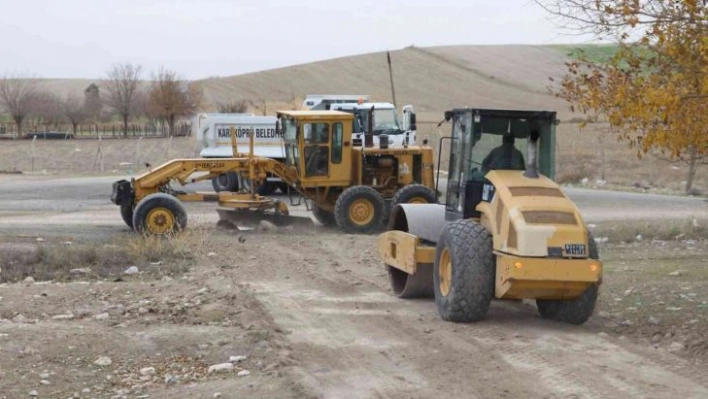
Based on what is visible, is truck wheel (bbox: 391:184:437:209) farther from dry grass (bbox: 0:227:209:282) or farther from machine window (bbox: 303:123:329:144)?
dry grass (bbox: 0:227:209:282)

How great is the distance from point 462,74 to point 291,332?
79406mm

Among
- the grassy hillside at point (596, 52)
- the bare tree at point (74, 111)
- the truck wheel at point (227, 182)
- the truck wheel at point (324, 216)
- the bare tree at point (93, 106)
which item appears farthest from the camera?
the bare tree at point (93, 106)

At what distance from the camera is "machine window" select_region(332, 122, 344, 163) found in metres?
20.9

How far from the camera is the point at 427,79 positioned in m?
85.6

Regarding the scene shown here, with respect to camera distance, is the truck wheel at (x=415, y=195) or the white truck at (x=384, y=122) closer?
the truck wheel at (x=415, y=195)

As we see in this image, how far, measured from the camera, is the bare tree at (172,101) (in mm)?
75438

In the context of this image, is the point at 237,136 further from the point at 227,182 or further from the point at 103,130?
the point at 103,130

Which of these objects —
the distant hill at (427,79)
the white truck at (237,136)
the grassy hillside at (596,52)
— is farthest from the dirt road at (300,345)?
the distant hill at (427,79)

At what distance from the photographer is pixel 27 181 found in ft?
123

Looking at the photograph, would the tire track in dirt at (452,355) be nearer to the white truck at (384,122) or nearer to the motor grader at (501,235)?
the motor grader at (501,235)

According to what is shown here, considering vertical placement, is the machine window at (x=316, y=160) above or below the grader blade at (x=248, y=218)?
above

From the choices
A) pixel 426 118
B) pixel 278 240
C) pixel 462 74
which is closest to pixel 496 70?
pixel 462 74

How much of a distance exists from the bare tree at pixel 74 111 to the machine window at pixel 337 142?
6400 cm

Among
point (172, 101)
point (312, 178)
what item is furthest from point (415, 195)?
point (172, 101)
